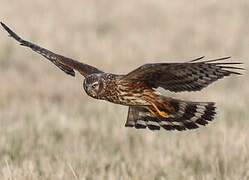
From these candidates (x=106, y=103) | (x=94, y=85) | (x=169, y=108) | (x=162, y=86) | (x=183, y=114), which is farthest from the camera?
(x=106, y=103)

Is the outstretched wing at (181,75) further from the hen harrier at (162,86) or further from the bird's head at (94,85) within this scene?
the bird's head at (94,85)

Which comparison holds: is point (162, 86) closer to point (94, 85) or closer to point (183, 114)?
point (183, 114)

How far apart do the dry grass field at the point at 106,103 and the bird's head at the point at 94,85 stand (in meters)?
0.65

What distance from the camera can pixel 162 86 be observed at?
5.81m

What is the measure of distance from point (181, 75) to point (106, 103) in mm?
3608

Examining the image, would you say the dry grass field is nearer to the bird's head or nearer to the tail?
the tail

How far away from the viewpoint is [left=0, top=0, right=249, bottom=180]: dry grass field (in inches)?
245

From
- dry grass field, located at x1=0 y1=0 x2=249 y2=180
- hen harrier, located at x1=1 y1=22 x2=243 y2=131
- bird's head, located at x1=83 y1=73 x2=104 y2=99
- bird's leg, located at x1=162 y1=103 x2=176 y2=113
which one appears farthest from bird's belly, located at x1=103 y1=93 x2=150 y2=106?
dry grass field, located at x1=0 y1=0 x2=249 y2=180

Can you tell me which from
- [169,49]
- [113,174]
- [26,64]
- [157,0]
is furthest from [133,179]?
[157,0]

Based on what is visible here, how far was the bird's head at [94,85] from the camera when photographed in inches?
218

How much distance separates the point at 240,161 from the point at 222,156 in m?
0.26

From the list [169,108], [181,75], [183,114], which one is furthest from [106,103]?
[181,75]

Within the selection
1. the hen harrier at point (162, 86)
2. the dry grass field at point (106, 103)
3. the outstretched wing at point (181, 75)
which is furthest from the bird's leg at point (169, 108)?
the dry grass field at point (106, 103)

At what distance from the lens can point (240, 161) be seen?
6.21 metres
